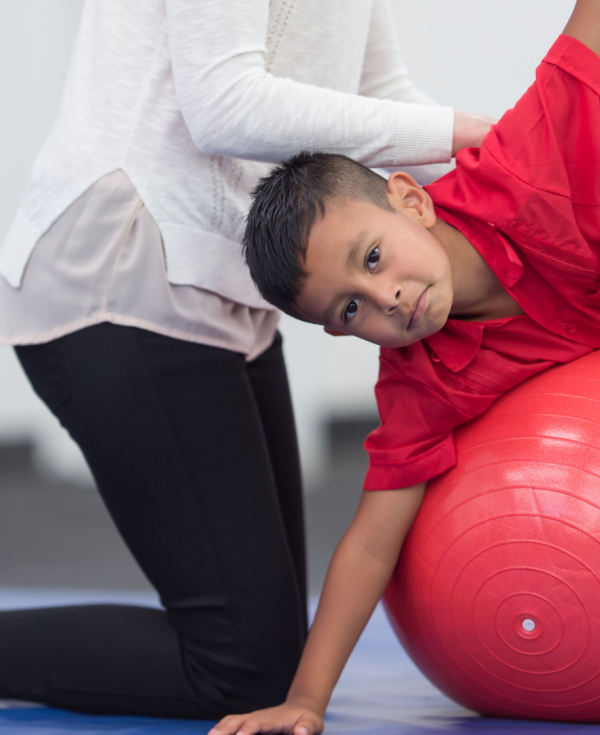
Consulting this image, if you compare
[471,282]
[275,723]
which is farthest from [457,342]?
[275,723]

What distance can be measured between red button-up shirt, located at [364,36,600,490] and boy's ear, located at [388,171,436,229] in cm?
2

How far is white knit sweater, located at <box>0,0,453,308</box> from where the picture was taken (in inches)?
41.7

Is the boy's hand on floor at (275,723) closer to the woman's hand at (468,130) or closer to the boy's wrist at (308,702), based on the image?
the boy's wrist at (308,702)

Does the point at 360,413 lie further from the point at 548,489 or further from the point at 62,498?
the point at 548,489

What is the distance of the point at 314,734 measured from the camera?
1051 millimetres

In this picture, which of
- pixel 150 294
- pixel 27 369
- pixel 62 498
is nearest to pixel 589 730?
pixel 150 294

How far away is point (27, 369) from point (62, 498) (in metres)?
3.00

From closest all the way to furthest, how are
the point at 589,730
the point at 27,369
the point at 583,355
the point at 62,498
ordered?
the point at 589,730
the point at 583,355
the point at 27,369
the point at 62,498

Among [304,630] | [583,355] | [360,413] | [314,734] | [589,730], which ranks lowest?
[360,413]

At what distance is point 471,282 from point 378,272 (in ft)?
0.50

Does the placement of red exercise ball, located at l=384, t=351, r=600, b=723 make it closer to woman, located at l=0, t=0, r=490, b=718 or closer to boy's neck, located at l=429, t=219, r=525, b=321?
boy's neck, located at l=429, t=219, r=525, b=321

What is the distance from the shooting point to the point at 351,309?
1138 millimetres

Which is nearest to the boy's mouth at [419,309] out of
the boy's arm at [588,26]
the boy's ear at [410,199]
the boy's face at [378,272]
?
the boy's face at [378,272]

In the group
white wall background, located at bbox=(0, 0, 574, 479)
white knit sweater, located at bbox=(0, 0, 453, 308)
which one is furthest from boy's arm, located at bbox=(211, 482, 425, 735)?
white wall background, located at bbox=(0, 0, 574, 479)
